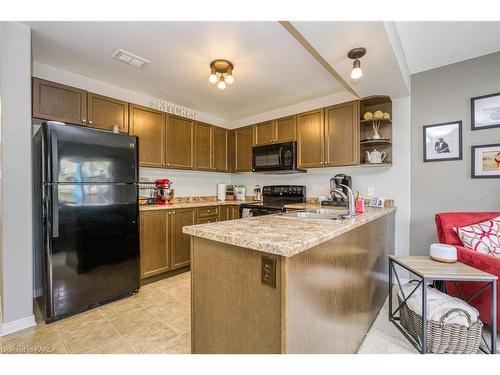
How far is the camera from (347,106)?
2.90 m

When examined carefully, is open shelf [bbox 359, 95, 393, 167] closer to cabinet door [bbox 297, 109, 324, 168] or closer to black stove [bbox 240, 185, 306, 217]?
cabinet door [bbox 297, 109, 324, 168]

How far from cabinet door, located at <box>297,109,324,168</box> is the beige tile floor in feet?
7.66

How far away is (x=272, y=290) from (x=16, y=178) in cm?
221

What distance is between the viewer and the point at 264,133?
3.76 metres

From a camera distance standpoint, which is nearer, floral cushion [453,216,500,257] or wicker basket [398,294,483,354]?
wicker basket [398,294,483,354]

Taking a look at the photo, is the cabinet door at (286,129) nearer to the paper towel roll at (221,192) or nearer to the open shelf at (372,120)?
the open shelf at (372,120)

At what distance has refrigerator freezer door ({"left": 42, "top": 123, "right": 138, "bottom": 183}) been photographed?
75.7 inches

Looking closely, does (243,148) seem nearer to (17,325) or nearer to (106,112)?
(106,112)

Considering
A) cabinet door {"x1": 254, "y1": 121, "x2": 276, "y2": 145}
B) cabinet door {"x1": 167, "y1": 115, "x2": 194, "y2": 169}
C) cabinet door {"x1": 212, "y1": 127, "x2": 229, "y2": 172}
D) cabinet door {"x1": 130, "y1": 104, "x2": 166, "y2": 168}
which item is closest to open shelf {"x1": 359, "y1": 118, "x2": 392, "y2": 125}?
cabinet door {"x1": 254, "y1": 121, "x2": 276, "y2": 145}

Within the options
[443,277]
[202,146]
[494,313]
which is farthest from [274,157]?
[494,313]

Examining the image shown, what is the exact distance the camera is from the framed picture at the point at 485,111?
2213 millimetres

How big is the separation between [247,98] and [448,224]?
9.25 ft
